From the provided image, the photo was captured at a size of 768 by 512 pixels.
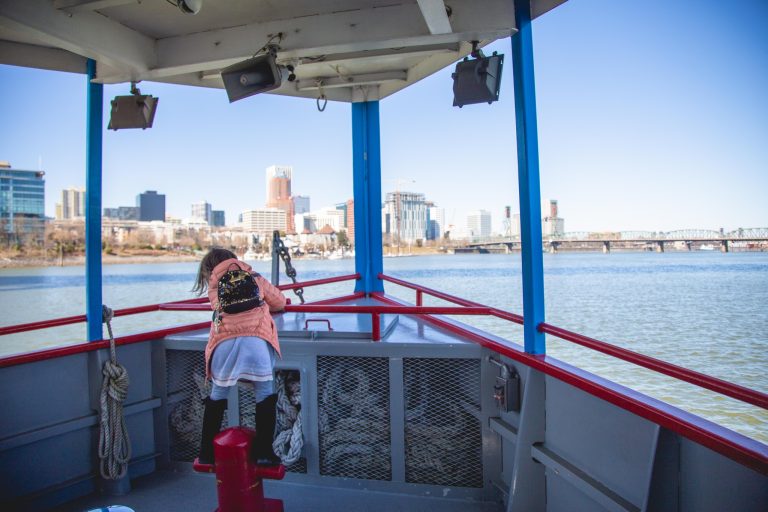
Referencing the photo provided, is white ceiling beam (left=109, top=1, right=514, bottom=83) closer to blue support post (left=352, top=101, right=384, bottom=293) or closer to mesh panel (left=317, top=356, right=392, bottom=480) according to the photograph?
blue support post (left=352, top=101, right=384, bottom=293)

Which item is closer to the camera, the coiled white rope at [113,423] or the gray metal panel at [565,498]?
the gray metal panel at [565,498]

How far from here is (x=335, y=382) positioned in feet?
9.44

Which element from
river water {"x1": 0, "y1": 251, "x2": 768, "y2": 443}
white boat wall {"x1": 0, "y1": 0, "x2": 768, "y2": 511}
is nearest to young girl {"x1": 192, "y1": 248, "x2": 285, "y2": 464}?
white boat wall {"x1": 0, "y1": 0, "x2": 768, "y2": 511}

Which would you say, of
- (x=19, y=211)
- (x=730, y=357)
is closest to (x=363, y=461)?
(x=730, y=357)

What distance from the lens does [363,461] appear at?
2.79 m

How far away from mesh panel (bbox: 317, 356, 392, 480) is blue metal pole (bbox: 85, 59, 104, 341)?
60.2 inches

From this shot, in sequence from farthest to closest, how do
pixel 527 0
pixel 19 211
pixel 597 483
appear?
1. pixel 19 211
2. pixel 527 0
3. pixel 597 483

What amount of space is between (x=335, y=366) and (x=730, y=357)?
59.0 ft

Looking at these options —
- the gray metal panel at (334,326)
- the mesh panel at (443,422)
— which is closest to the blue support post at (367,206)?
the gray metal panel at (334,326)

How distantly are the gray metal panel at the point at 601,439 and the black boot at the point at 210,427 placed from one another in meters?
1.59

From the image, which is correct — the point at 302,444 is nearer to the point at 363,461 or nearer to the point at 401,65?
the point at 363,461

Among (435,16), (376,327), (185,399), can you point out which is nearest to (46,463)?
(185,399)

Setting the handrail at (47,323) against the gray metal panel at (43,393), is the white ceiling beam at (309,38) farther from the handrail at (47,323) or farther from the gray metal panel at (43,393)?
the gray metal panel at (43,393)

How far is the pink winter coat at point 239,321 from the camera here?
7.52 feet
